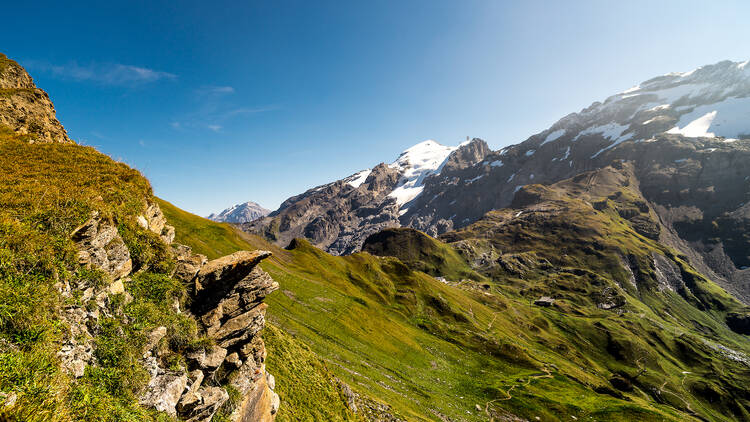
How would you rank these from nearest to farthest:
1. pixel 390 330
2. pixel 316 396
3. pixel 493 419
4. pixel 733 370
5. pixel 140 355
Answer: pixel 140 355 < pixel 316 396 < pixel 493 419 < pixel 390 330 < pixel 733 370

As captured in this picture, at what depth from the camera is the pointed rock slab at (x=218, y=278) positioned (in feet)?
59.8

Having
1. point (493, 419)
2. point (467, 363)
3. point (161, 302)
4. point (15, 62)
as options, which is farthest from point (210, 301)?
point (467, 363)

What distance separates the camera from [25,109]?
1254 inches

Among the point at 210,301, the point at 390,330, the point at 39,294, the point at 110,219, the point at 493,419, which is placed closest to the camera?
the point at 39,294

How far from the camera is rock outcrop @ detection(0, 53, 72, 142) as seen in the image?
29.1 metres

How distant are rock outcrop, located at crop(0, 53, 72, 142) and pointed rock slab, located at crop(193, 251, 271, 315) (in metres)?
21.0

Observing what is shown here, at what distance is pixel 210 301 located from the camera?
61.7 ft

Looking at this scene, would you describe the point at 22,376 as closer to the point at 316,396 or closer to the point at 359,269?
the point at 316,396

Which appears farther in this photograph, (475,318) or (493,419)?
(475,318)

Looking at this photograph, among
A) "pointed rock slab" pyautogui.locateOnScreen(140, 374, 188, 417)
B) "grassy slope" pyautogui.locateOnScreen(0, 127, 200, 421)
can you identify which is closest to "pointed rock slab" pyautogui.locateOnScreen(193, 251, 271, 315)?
"grassy slope" pyautogui.locateOnScreen(0, 127, 200, 421)

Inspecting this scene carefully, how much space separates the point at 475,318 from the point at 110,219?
14121 cm

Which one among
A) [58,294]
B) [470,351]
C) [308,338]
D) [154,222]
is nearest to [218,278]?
[154,222]

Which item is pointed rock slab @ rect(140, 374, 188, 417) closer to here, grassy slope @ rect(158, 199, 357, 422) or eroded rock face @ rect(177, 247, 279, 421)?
eroded rock face @ rect(177, 247, 279, 421)

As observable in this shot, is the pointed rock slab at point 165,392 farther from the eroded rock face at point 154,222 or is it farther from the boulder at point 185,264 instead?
the eroded rock face at point 154,222
